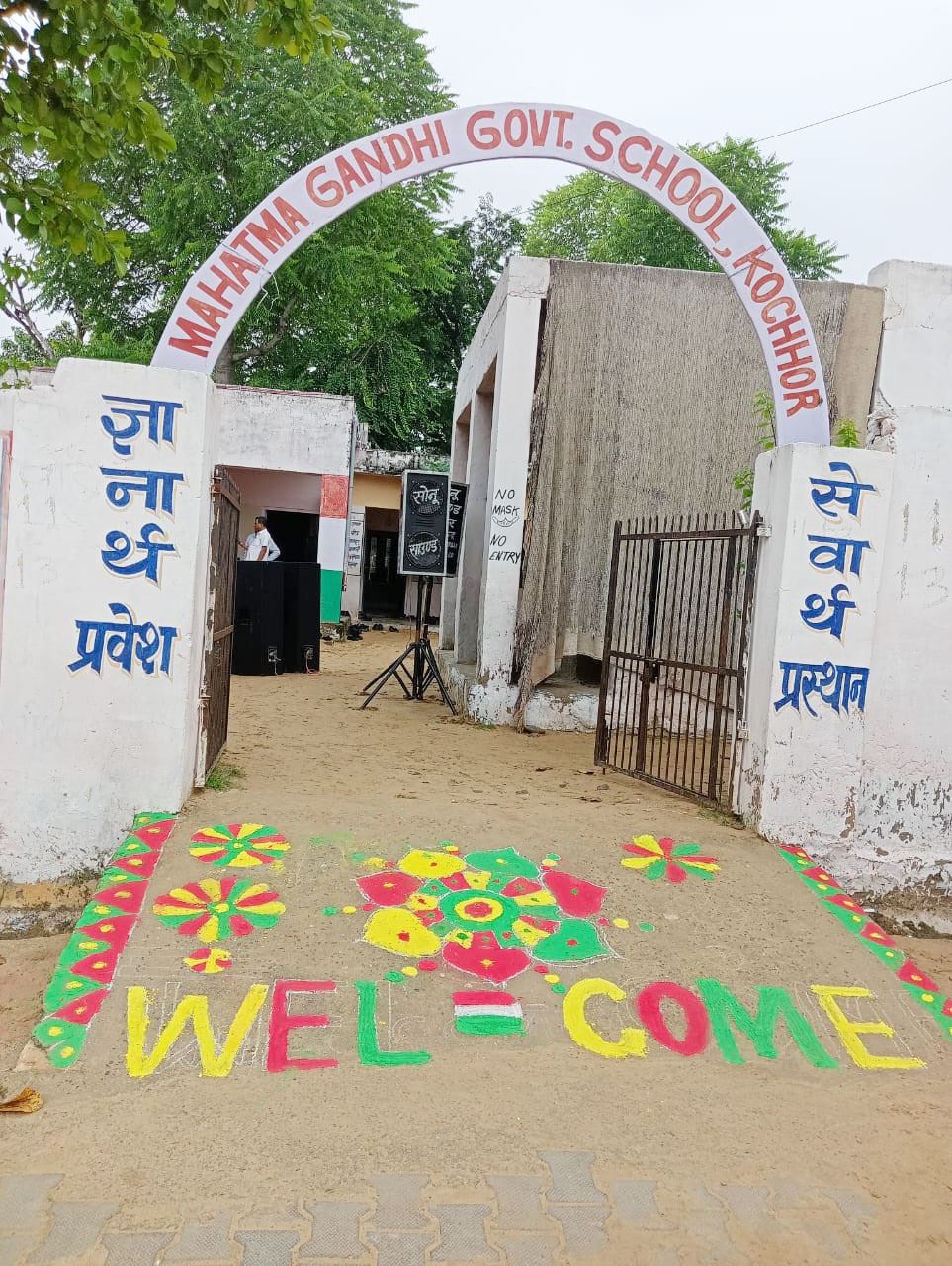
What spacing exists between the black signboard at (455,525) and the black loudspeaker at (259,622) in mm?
2769

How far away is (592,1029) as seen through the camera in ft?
11.4

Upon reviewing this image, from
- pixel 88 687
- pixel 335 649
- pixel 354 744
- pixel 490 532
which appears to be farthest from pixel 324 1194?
pixel 335 649

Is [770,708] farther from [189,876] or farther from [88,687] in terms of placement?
[88,687]

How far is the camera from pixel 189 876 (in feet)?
13.9

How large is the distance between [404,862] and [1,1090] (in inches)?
75.8

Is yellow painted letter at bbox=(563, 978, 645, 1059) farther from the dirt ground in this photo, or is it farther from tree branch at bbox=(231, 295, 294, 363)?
tree branch at bbox=(231, 295, 294, 363)

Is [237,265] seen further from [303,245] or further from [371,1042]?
[303,245]

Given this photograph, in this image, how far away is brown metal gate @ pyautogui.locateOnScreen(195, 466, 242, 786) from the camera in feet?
17.4

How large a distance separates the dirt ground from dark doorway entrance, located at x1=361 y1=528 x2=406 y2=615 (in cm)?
1702

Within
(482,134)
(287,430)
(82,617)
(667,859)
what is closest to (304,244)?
(287,430)

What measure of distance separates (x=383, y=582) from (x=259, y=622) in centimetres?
1107

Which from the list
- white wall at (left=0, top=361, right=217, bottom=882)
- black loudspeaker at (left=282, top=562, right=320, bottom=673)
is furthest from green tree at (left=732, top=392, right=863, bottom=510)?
black loudspeaker at (left=282, top=562, right=320, bottom=673)

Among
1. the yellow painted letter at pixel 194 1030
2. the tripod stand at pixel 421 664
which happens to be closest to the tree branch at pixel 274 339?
the tripod stand at pixel 421 664

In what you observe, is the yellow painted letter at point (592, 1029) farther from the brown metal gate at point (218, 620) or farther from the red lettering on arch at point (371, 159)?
the red lettering on arch at point (371, 159)
